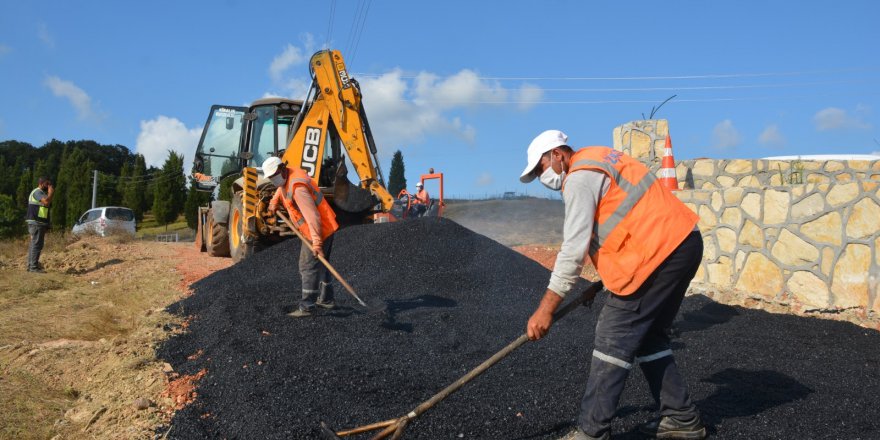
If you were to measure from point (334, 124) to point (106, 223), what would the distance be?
1072 cm

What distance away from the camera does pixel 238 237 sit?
31.3 feet

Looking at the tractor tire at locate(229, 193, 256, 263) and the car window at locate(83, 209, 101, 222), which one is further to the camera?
the car window at locate(83, 209, 101, 222)

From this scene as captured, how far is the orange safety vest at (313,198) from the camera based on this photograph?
5.54 m

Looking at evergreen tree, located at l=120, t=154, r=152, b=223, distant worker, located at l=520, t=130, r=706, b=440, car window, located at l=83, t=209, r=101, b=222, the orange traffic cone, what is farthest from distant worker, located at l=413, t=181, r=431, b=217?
evergreen tree, located at l=120, t=154, r=152, b=223

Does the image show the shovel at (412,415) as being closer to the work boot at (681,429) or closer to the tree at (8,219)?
the work boot at (681,429)

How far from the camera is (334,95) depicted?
9.05 m

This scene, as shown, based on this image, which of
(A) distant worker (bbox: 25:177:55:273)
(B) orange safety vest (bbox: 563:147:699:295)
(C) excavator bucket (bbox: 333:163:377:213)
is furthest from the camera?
(A) distant worker (bbox: 25:177:55:273)

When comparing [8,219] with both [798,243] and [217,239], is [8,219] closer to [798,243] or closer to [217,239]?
[217,239]

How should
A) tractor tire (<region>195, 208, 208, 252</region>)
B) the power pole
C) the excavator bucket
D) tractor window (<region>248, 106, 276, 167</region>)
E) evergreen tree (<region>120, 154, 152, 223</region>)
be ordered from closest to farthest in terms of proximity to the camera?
the excavator bucket < tractor window (<region>248, 106, 276, 167</region>) < tractor tire (<region>195, 208, 208, 252</region>) < the power pole < evergreen tree (<region>120, 154, 152, 223</region>)

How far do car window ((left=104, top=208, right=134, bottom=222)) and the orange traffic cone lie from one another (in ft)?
50.1

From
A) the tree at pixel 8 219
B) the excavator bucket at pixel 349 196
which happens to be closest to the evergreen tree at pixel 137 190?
the tree at pixel 8 219

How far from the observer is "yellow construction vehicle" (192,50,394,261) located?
878 centimetres

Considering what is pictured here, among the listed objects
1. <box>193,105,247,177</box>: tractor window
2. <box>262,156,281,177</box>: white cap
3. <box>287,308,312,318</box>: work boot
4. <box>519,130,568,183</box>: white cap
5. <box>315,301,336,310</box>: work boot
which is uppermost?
<box>193,105,247,177</box>: tractor window

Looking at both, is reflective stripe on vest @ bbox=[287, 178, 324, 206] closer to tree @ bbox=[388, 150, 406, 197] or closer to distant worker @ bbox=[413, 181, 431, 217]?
distant worker @ bbox=[413, 181, 431, 217]
